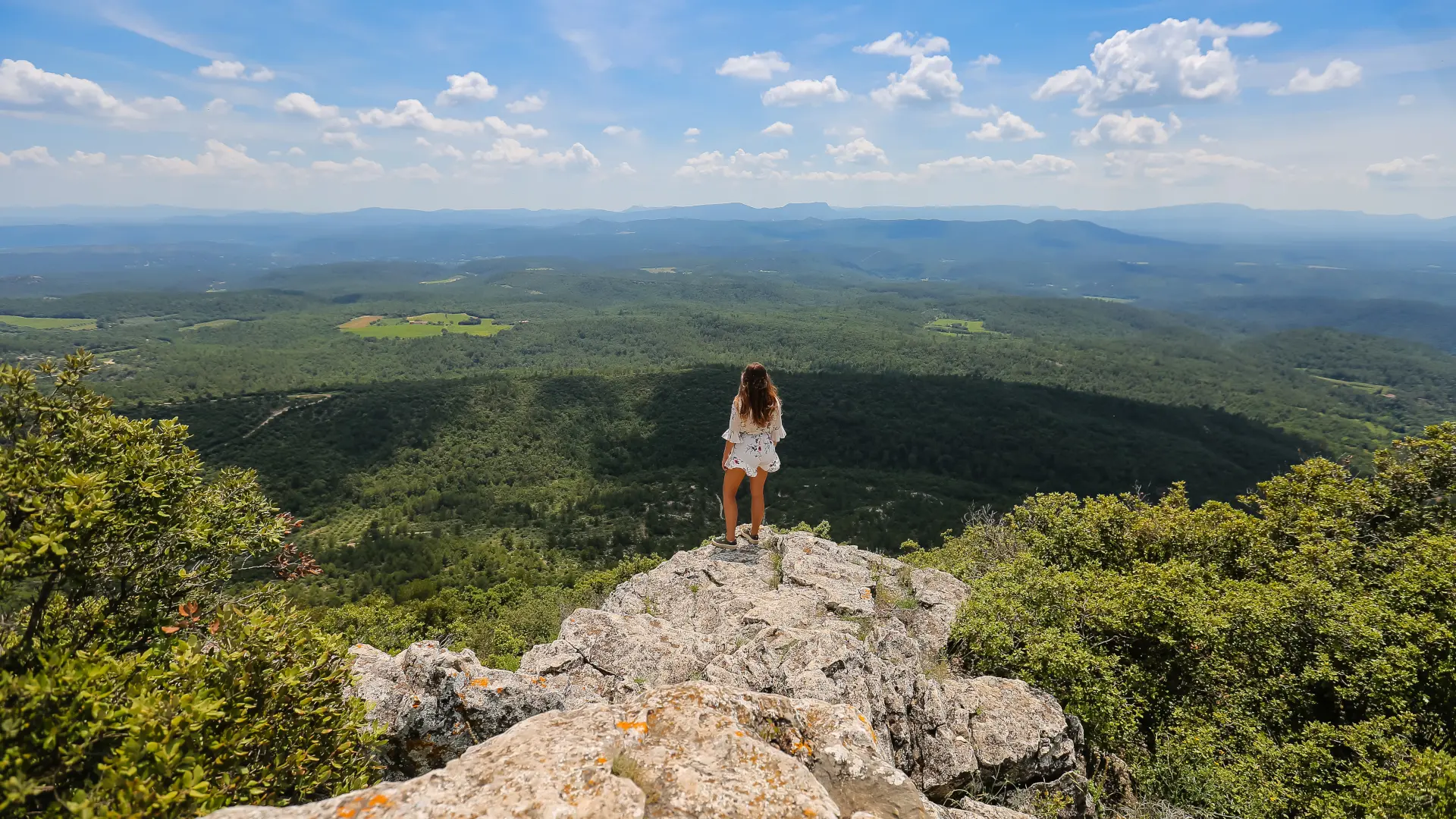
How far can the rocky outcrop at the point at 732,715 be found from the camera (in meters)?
4.56

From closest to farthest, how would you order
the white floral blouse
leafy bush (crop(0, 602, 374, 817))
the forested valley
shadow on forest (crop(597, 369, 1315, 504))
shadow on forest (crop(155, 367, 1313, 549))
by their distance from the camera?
1. leafy bush (crop(0, 602, 374, 817))
2. the forested valley
3. the white floral blouse
4. shadow on forest (crop(155, 367, 1313, 549))
5. shadow on forest (crop(597, 369, 1315, 504))

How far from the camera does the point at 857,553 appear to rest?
14.8 metres

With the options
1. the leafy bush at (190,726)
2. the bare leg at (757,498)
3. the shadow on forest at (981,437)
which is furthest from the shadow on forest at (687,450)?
the leafy bush at (190,726)

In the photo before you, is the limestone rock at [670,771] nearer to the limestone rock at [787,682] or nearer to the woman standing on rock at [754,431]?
the limestone rock at [787,682]

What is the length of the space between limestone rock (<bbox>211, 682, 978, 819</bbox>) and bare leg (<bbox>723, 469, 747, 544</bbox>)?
5.95m

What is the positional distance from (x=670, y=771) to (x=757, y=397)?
7.67 metres

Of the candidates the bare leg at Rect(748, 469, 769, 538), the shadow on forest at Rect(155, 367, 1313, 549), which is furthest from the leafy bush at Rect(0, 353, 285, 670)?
the shadow on forest at Rect(155, 367, 1313, 549)

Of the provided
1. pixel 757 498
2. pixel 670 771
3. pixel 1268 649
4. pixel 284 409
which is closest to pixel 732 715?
pixel 670 771

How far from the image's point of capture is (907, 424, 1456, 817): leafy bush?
8.33 metres

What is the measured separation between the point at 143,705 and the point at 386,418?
98088 mm

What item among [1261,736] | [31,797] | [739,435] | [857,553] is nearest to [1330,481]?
[1261,736]

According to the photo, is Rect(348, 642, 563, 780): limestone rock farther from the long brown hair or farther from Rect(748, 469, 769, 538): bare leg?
the long brown hair

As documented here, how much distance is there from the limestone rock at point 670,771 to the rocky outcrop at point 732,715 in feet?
0.05

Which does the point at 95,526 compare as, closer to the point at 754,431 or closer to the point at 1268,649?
the point at 754,431
